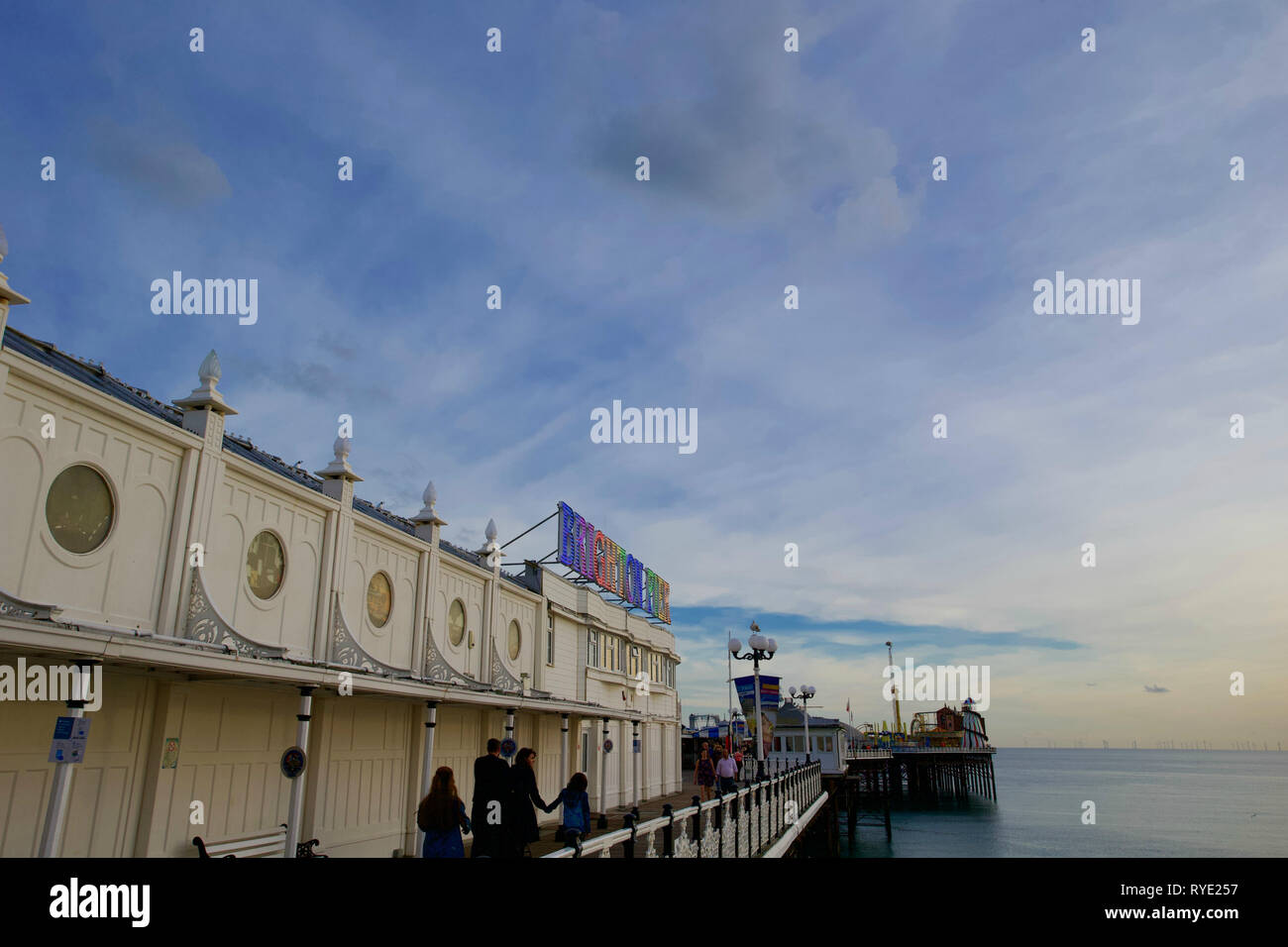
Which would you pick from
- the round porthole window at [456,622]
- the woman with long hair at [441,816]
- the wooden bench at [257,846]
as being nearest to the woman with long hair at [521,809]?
the woman with long hair at [441,816]

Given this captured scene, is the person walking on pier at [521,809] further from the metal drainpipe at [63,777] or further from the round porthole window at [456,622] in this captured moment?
the round porthole window at [456,622]

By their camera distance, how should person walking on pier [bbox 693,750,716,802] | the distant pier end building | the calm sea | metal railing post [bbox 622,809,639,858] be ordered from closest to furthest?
metal railing post [bbox 622,809,639,858]
the distant pier end building
person walking on pier [bbox 693,750,716,802]
the calm sea

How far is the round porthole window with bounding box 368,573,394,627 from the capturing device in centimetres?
1555

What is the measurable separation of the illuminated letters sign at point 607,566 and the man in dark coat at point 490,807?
16.5 metres

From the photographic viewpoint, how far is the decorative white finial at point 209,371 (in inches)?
463

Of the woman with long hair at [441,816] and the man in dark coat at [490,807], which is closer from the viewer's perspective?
the woman with long hair at [441,816]

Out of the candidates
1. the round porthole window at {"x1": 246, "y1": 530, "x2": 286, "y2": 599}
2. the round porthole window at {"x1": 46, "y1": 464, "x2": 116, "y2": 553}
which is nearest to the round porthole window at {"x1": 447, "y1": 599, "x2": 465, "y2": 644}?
the round porthole window at {"x1": 246, "y1": 530, "x2": 286, "y2": 599}

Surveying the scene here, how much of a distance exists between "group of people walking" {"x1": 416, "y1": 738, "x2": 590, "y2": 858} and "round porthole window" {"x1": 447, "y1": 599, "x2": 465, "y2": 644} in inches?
395

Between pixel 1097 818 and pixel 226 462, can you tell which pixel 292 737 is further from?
pixel 1097 818

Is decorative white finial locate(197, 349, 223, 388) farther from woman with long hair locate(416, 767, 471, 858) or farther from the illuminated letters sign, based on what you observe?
the illuminated letters sign

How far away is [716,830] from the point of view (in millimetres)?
10938

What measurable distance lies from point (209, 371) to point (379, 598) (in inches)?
231
